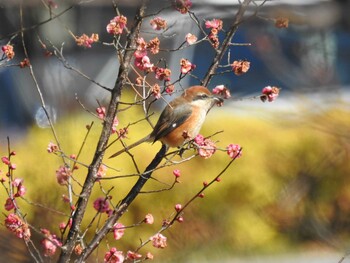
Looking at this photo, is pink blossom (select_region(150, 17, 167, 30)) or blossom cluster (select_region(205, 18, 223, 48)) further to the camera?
blossom cluster (select_region(205, 18, 223, 48))

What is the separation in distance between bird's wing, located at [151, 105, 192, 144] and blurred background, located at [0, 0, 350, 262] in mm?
356

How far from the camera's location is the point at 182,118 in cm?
429

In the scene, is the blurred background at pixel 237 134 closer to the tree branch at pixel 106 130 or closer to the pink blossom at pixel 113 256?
the tree branch at pixel 106 130

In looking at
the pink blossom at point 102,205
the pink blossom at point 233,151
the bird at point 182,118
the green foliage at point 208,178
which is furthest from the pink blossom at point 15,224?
the green foliage at point 208,178

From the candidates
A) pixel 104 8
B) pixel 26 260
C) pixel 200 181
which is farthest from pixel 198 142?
pixel 104 8

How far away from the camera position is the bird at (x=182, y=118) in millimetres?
4086

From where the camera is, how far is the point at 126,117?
6250 millimetres

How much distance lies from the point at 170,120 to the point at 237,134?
8.47 feet

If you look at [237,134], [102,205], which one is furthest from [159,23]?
[237,134]

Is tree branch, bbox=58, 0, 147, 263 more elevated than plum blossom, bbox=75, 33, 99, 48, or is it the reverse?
plum blossom, bbox=75, 33, 99, 48

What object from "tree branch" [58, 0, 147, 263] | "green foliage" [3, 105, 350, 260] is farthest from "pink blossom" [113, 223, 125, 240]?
"green foliage" [3, 105, 350, 260]

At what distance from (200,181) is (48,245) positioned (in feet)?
10.3

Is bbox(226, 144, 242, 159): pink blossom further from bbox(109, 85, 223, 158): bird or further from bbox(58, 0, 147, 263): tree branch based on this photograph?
bbox(109, 85, 223, 158): bird

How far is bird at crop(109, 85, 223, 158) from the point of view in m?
4.09
